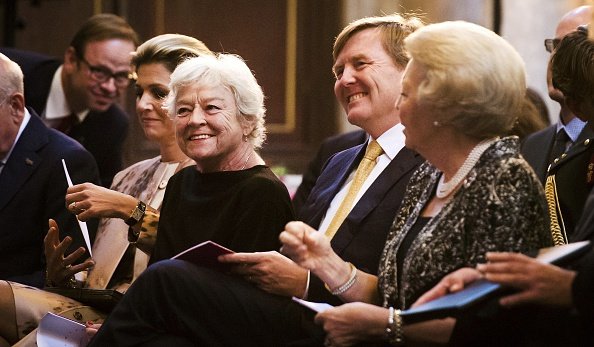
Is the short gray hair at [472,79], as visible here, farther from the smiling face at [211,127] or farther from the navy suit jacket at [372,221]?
the smiling face at [211,127]

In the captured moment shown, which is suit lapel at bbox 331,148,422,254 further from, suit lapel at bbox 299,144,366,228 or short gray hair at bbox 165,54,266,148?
short gray hair at bbox 165,54,266,148

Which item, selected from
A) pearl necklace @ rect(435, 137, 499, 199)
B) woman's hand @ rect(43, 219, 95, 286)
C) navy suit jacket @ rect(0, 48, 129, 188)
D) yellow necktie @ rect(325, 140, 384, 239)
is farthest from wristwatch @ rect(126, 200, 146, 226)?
navy suit jacket @ rect(0, 48, 129, 188)

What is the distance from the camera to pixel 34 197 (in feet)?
14.5

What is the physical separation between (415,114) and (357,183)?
0.66 m

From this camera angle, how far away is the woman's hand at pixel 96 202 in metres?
3.71

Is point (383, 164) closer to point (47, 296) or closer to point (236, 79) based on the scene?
point (236, 79)

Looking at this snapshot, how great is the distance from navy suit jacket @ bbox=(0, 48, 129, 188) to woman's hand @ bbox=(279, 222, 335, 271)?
267 cm

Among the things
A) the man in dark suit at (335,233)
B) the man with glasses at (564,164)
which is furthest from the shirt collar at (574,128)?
the man in dark suit at (335,233)

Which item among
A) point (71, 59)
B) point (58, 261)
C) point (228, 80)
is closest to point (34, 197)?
point (58, 261)

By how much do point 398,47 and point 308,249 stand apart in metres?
0.96

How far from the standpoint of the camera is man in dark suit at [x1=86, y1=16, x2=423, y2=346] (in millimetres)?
2998

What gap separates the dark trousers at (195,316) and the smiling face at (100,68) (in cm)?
273

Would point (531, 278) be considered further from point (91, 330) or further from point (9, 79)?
point (9, 79)

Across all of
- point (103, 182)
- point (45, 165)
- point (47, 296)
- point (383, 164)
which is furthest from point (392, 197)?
point (103, 182)
